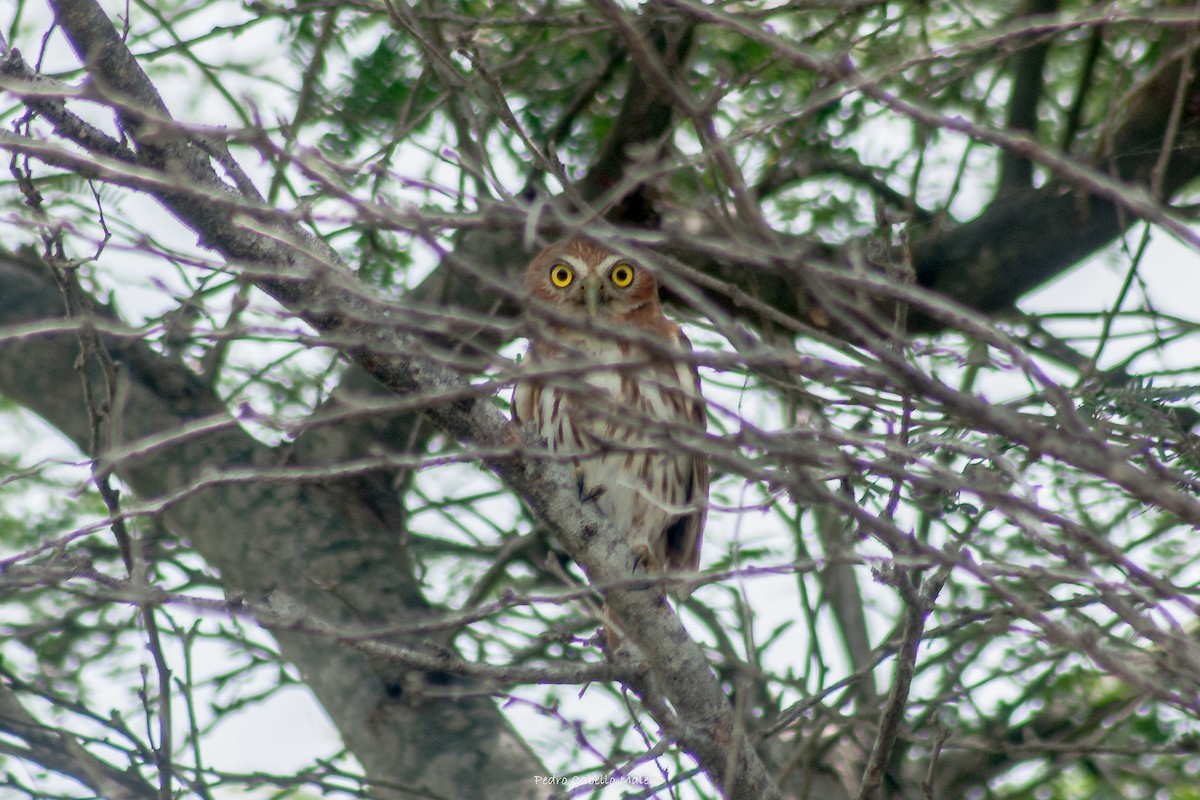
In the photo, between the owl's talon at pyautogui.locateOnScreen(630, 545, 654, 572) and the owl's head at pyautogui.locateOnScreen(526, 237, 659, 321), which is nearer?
the owl's talon at pyautogui.locateOnScreen(630, 545, 654, 572)

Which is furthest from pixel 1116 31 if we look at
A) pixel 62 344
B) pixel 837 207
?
pixel 62 344

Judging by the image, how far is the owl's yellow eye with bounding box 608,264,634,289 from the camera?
548 centimetres

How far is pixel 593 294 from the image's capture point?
5.39 metres

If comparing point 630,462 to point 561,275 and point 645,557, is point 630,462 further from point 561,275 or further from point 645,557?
point 561,275

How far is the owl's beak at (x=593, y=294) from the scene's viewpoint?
538cm

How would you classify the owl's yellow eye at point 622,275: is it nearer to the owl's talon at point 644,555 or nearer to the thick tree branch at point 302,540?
the owl's talon at point 644,555

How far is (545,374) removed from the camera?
1820 mm

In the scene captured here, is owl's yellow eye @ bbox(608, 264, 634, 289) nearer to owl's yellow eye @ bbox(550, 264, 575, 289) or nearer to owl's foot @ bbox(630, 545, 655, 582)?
owl's yellow eye @ bbox(550, 264, 575, 289)

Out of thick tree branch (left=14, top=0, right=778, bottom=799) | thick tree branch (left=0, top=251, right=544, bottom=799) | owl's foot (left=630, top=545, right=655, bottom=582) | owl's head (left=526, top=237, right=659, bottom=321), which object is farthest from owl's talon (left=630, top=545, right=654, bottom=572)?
thick tree branch (left=14, top=0, right=778, bottom=799)

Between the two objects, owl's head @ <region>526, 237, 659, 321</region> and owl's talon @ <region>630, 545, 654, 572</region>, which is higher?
owl's head @ <region>526, 237, 659, 321</region>

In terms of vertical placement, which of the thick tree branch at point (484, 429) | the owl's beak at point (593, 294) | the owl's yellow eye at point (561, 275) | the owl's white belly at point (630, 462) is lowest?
the thick tree branch at point (484, 429)

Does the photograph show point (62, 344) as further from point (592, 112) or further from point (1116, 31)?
point (1116, 31)

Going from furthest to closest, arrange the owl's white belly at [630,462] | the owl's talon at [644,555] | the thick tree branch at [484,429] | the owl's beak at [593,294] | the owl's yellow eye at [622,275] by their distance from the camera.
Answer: the owl's yellow eye at [622,275] → the owl's beak at [593,294] → the owl's talon at [644,555] → the owl's white belly at [630,462] → the thick tree branch at [484,429]

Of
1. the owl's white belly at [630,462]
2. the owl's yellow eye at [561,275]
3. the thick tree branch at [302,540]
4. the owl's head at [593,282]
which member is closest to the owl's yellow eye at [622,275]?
the owl's head at [593,282]
